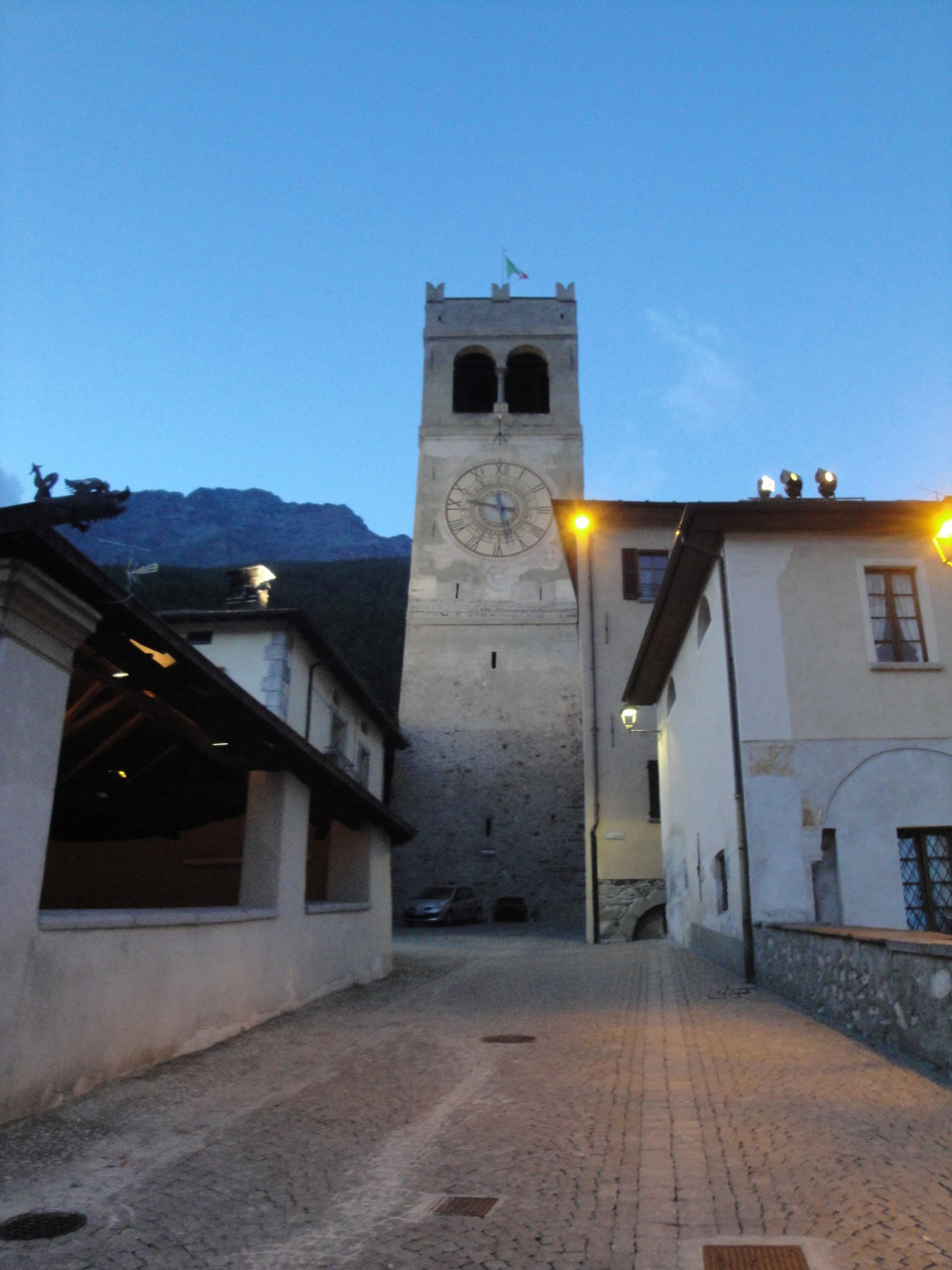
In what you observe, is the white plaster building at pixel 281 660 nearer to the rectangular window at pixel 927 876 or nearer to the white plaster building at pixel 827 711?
the white plaster building at pixel 827 711

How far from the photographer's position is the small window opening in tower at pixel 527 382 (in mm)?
37688

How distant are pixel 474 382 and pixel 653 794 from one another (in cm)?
2199

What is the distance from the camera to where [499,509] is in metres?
34.2

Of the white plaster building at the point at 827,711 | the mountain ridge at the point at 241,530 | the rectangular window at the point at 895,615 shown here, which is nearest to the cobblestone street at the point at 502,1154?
the white plaster building at the point at 827,711

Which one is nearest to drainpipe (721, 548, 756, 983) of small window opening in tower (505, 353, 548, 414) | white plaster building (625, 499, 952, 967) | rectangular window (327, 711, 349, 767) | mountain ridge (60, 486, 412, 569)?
white plaster building (625, 499, 952, 967)

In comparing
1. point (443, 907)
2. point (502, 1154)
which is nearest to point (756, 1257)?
point (502, 1154)

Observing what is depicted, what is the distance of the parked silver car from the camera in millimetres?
25672

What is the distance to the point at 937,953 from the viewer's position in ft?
17.9

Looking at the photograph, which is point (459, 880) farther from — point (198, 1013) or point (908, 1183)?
point (908, 1183)

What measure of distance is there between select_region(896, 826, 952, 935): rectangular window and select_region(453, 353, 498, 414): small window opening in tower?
29183 mm

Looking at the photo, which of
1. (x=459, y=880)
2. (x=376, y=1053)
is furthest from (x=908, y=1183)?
(x=459, y=880)

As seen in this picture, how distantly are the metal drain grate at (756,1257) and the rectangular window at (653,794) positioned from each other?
1722cm

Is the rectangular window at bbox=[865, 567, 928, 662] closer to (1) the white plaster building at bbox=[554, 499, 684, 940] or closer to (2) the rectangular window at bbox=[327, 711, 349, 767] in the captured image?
(1) the white plaster building at bbox=[554, 499, 684, 940]

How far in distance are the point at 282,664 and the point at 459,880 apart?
12.6 m
